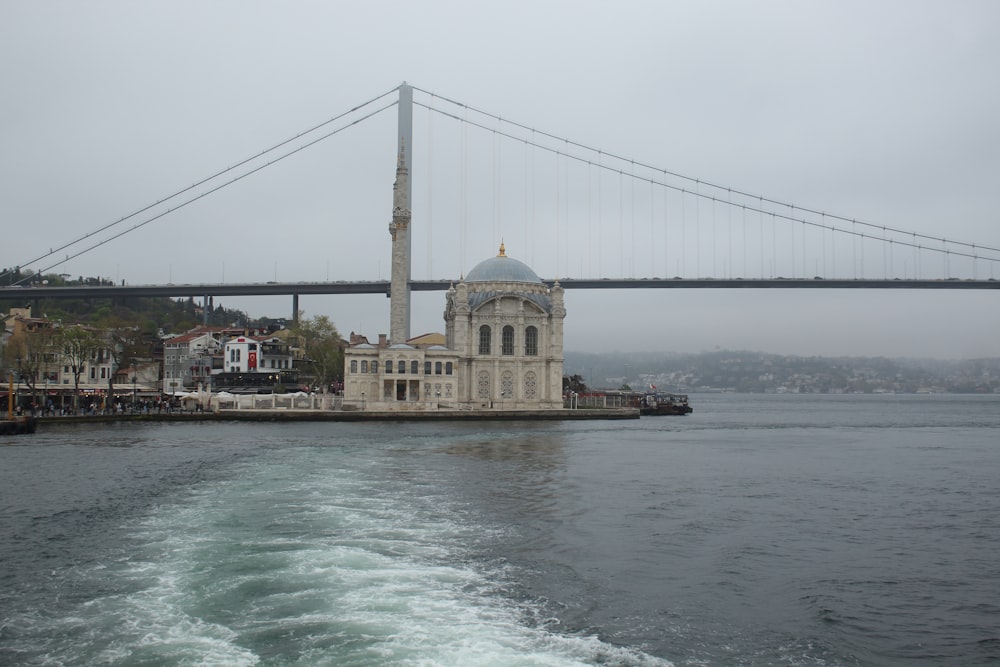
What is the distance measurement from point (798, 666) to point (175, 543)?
8.80 meters

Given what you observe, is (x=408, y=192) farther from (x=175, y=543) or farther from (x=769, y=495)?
(x=175, y=543)

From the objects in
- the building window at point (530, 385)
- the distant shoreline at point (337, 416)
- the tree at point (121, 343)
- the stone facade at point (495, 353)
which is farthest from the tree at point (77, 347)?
the building window at point (530, 385)

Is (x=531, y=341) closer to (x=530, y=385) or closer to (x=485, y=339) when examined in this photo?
(x=530, y=385)

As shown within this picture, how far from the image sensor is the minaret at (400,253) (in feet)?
197

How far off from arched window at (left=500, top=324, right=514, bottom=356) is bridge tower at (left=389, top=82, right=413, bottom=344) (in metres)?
6.69

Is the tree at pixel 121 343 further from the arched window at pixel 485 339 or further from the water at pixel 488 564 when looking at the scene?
the water at pixel 488 564

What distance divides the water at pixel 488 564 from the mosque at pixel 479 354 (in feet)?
92.4

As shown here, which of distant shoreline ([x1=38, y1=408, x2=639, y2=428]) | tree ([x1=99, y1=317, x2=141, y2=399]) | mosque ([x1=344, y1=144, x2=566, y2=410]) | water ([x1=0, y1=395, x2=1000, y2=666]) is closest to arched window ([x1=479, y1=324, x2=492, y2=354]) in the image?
mosque ([x1=344, y1=144, x2=566, y2=410])

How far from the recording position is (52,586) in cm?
1054

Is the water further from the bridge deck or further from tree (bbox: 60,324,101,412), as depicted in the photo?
the bridge deck

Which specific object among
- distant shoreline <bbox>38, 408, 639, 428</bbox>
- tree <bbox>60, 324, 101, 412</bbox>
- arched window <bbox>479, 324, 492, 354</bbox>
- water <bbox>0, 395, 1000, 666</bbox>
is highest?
arched window <bbox>479, 324, 492, 354</bbox>

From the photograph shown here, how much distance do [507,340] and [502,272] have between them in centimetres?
494

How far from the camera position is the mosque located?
53.5 m

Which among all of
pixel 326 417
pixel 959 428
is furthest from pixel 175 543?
pixel 959 428
